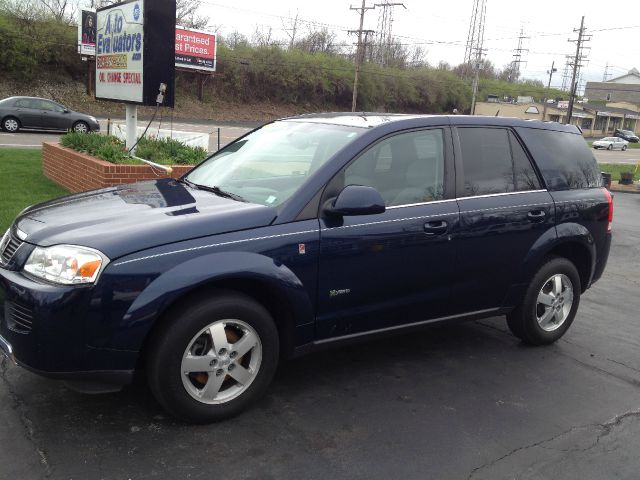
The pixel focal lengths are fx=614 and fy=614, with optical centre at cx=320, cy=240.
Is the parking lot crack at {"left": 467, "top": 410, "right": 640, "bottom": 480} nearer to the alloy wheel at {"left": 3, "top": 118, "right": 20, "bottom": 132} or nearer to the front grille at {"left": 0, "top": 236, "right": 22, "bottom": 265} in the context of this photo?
the front grille at {"left": 0, "top": 236, "right": 22, "bottom": 265}

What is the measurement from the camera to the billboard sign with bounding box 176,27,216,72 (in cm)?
4688

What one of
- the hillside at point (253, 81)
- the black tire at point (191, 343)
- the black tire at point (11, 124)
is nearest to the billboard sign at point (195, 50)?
the hillside at point (253, 81)

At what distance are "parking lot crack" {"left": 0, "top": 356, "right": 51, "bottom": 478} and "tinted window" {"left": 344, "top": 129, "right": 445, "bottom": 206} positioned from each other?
2.26 meters

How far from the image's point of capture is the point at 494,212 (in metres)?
4.43

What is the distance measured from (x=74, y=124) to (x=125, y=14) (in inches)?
616

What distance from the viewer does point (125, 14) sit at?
927 cm

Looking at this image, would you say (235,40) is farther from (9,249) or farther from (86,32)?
(9,249)

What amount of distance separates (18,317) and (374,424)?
2039 mm

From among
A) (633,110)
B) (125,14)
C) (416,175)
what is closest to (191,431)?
(416,175)

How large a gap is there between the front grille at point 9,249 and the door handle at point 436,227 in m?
2.46

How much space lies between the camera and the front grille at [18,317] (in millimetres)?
3088

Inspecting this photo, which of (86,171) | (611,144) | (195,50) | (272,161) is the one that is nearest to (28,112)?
(86,171)

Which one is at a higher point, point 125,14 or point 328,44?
point 328,44

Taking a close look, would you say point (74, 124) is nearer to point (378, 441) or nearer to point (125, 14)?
point (125, 14)
